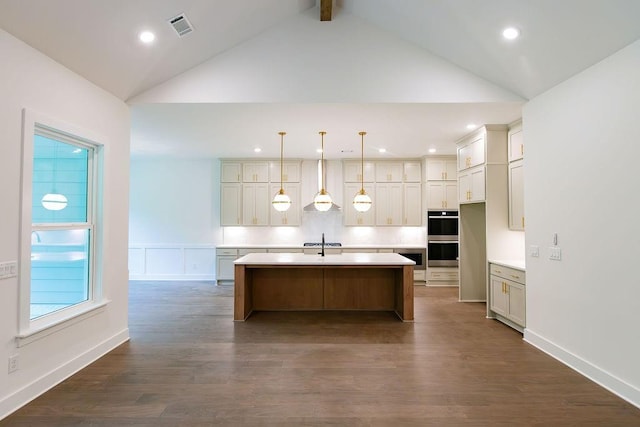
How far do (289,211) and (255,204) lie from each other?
772 mm

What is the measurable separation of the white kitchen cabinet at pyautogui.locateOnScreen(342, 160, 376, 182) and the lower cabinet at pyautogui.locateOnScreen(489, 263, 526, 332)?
3.35 meters

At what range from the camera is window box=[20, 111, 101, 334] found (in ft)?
8.76

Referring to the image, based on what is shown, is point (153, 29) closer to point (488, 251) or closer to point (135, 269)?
point (488, 251)

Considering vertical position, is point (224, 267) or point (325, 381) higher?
point (224, 267)

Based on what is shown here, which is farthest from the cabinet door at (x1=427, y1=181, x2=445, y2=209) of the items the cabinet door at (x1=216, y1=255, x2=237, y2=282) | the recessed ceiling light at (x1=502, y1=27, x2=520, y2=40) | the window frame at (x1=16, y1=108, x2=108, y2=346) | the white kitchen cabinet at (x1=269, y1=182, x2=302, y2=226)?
the window frame at (x1=16, y1=108, x2=108, y2=346)

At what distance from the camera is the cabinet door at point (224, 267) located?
7230mm

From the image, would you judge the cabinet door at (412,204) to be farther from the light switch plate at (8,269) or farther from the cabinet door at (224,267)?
the light switch plate at (8,269)

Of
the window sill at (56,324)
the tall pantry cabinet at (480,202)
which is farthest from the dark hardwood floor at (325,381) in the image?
the tall pantry cabinet at (480,202)

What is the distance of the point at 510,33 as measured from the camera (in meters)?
3.17

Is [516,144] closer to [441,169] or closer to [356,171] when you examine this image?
[441,169]

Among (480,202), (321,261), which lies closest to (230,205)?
(321,261)

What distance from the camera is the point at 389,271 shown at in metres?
5.18

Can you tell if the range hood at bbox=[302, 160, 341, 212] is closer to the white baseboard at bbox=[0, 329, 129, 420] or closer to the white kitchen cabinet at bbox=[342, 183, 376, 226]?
the white kitchen cabinet at bbox=[342, 183, 376, 226]

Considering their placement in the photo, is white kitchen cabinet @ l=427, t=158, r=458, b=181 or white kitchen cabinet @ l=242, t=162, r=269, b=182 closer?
white kitchen cabinet @ l=427, t=158, r=458, b=181
